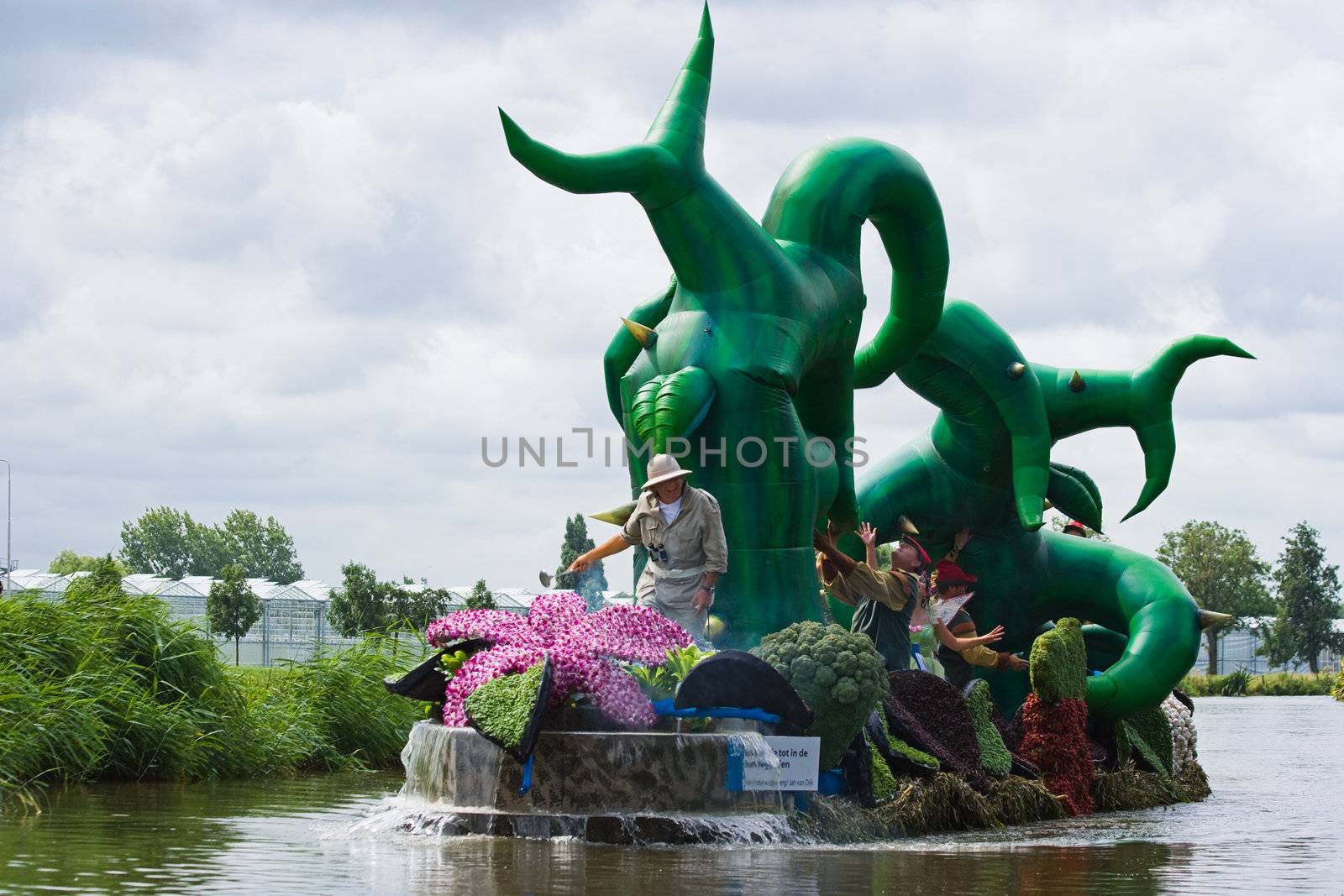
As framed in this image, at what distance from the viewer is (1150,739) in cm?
1226

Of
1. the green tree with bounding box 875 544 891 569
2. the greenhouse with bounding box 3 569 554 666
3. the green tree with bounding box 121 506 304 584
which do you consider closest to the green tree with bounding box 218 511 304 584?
the green tree with bounding box 121 506 304 584

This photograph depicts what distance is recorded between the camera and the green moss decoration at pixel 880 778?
336 inches

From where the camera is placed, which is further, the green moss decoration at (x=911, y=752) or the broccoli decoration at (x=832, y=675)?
the green moss decoration at (x=911, y=752)

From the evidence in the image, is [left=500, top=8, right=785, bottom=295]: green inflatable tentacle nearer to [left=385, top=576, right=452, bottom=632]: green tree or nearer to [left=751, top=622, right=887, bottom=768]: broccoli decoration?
[left=751, top=622, right=887, bottom=768]: broccoli decoration

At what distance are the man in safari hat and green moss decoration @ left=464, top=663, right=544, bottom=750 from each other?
151 cm

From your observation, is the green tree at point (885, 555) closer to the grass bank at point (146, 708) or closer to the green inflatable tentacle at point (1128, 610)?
the green inflatable tentacle at point (1128, 610)

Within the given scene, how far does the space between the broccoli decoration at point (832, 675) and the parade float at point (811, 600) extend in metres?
0.01

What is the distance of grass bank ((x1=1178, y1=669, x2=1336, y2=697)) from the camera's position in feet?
145

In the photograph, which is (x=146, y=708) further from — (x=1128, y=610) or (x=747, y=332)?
(x=1128, y=610)

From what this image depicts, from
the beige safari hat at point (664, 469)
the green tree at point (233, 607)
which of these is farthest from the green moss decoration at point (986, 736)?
the green tree at point (233, 607)

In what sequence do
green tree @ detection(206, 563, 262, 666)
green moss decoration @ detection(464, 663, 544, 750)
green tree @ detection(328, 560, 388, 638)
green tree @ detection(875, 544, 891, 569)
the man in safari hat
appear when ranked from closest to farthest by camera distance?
green moss decoration @ detection(464, 663, 544, 750)
the man in safari hat
green tree @ detection(875, 544, 891, 569)
green tree @ detection(328, 560, 388, 638)
green tree @ detection(206, 563, 262, 666)

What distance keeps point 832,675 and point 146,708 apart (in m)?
4.75

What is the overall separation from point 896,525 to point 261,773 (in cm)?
517

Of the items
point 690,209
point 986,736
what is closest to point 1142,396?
point 986,736
